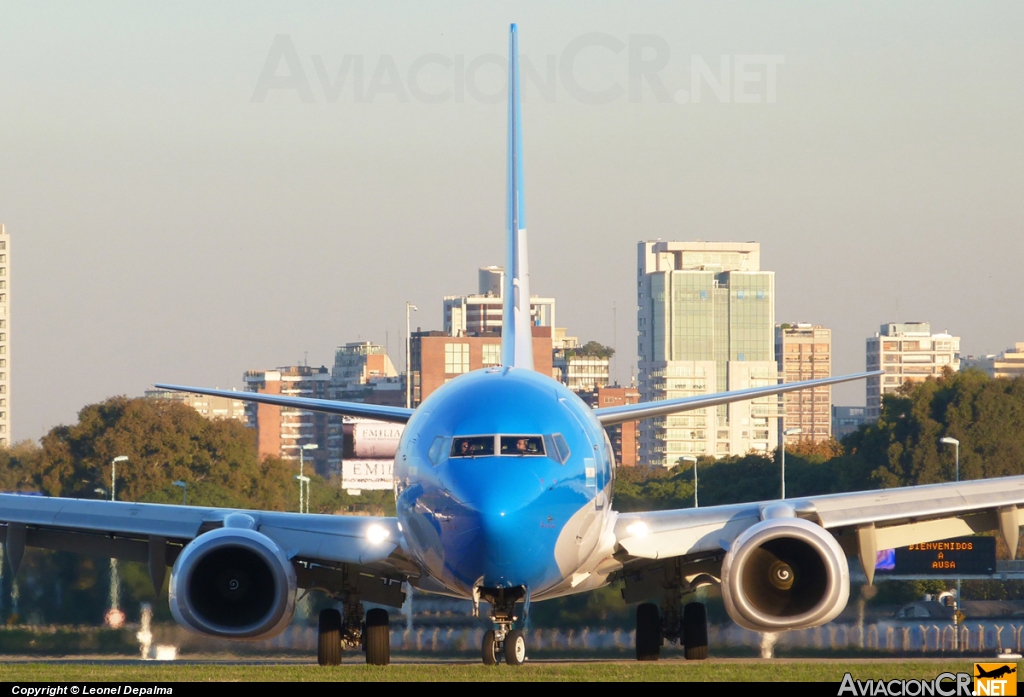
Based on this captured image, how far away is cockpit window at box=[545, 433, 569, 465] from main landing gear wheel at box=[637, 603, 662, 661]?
22.4ft

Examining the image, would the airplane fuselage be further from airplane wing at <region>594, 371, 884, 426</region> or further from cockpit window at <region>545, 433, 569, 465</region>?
airplane wing at <region>594, 371, 884, 426</region>

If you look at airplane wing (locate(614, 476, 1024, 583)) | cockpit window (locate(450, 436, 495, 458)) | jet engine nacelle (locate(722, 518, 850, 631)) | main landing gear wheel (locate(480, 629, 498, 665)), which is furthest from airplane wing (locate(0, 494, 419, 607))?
jet engine nacelle (locate(722, 518, 850, 631))

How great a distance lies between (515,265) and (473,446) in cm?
916

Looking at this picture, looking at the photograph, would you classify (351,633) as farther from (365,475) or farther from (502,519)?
(365,475)

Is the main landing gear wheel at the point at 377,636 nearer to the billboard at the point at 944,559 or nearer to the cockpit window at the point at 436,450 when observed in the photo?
the cockpit window at the point at 436,450

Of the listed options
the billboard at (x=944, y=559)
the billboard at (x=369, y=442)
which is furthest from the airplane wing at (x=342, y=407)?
the billboard at (x=369, y=442)

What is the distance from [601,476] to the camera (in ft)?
70.7

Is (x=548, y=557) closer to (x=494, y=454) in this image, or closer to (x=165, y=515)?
(x=494, y=454)

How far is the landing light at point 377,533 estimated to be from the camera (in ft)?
75.6

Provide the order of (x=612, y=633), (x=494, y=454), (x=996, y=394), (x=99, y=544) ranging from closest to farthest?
(x=494, y=454)
(x=99, y=544)
(x=612, y=633)
(x=996, y=394)

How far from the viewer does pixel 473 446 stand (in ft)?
63.9

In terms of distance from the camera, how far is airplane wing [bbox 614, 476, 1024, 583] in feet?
77.2

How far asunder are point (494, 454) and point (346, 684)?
354cm

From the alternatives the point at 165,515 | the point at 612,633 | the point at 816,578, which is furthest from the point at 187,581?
the point at 612,633
